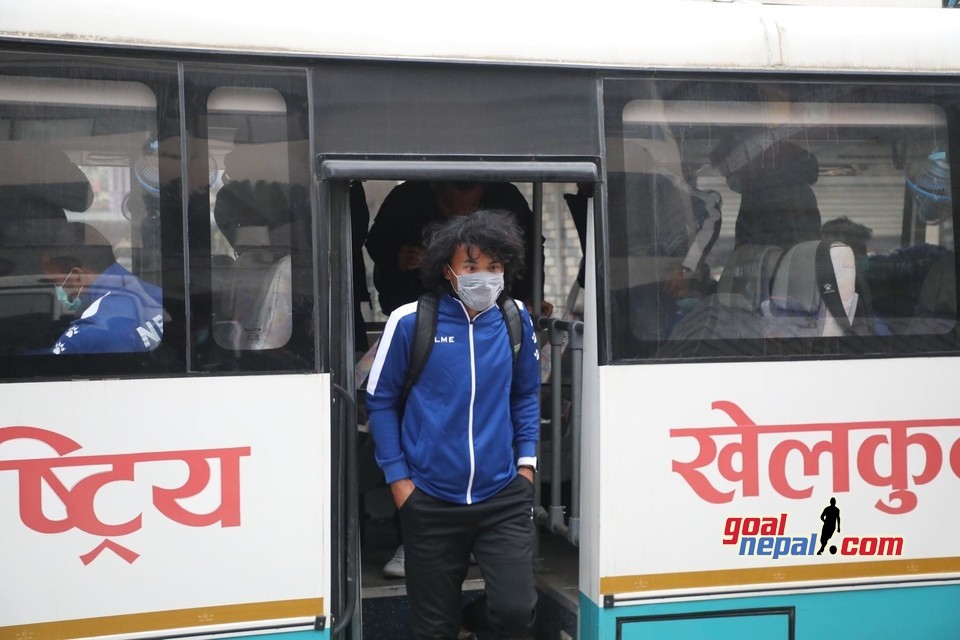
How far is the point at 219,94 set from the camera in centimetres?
358

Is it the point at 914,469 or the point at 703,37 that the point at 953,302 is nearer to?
the point at 914,469

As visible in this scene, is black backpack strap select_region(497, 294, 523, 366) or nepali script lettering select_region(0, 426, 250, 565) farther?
black backpack strap select_region(497, 294, 523, 366)

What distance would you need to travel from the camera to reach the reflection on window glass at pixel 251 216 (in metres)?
3.60

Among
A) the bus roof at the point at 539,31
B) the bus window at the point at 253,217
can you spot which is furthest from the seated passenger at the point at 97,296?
the bus roof at the point at 539,31

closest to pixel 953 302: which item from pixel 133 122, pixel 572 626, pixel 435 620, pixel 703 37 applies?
pixel 703 37

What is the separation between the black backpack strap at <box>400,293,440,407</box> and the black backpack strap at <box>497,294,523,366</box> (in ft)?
0.86

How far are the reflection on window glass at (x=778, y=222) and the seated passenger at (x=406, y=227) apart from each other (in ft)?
2.96

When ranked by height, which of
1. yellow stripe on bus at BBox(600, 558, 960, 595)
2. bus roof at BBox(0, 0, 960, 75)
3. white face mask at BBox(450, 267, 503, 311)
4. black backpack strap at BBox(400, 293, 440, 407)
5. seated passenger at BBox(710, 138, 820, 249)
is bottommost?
yellow stripe on bus at BBox(600, 558, 960, 595)

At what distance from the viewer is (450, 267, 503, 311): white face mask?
3.55m

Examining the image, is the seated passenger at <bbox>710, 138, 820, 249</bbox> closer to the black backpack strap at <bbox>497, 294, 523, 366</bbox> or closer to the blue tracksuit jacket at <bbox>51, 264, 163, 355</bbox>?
the black backpack strap at <bbox>497, 294, 523, 366</bbox>

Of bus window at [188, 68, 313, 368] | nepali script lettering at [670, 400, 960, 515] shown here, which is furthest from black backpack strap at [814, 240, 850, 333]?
bus window at [188, 68, 313, 368]

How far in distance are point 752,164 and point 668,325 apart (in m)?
0.69

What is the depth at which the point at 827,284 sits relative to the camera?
4.13m

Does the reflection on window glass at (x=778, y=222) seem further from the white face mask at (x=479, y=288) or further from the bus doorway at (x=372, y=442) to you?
the white face mask at (x=479, y=288)
